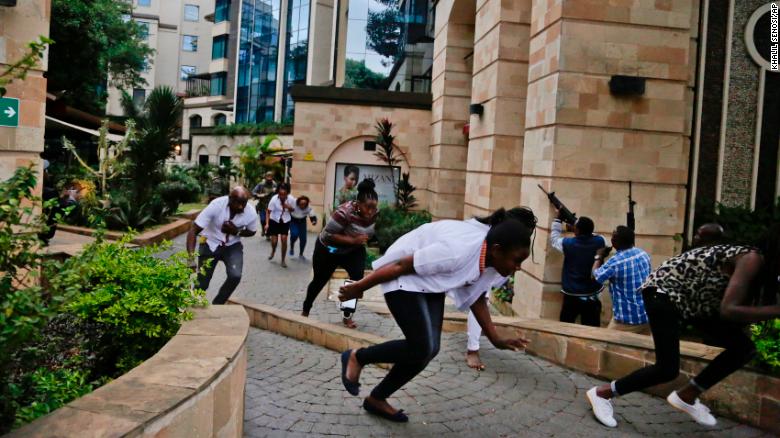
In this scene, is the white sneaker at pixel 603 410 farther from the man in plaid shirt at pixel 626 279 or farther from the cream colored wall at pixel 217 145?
the cream colored wall at pixel 217 145

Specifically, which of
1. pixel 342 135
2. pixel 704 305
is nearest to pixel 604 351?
pixel 704 305

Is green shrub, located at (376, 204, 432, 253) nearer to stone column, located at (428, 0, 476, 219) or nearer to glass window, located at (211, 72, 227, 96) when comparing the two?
stone column, located at (428, 0, 476, 219)

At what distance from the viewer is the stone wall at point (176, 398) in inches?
98.0

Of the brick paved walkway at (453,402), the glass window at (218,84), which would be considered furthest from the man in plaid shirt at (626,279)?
the glass window at (218,84)

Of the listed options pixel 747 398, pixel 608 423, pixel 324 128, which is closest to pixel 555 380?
pixel 608 423

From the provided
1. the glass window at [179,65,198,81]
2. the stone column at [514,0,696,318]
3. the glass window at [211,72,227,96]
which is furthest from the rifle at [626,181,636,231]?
the glass window at [179,65,198,81]

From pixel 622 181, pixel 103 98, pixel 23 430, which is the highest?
pixel 103 98

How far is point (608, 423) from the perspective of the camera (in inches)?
182

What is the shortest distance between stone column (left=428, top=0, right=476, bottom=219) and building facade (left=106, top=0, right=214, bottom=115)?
49390 mm

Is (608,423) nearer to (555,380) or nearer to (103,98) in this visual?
(555,380)

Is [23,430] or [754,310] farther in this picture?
[754,310]

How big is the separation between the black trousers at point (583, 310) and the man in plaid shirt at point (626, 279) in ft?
3.08

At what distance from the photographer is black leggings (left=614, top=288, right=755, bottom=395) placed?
4.37m

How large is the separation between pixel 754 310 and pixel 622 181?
5.04 m
